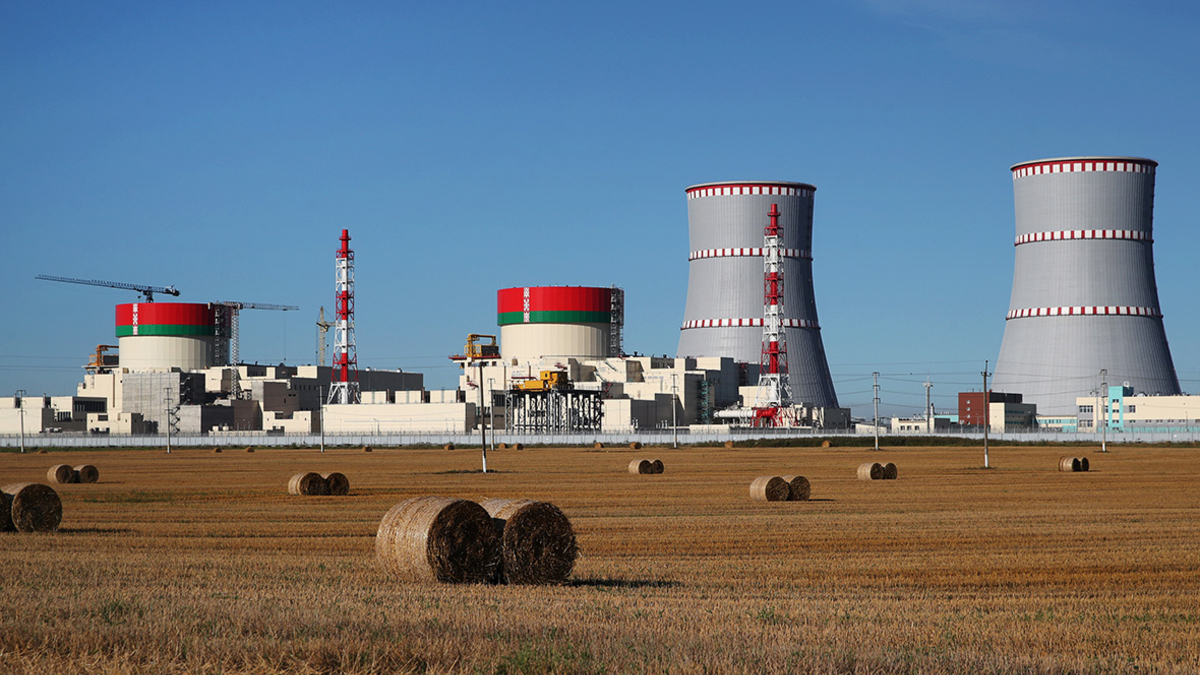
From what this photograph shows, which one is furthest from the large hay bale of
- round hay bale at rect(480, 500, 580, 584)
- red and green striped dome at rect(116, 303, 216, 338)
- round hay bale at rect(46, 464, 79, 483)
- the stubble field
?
red and green striped dome at rect(116, 303, 216, 338)

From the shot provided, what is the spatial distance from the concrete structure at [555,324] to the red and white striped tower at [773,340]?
13.6m

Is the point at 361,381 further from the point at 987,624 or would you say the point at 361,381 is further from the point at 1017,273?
the point at 987,624

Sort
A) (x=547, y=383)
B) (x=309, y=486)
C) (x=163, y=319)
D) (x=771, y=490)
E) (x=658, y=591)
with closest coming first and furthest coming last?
(x=658, y=591)
(x=771, y=490)
(x=309, y=486)
(x=547, y=383)
(x=163, y=319)

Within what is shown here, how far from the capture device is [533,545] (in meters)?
11.6

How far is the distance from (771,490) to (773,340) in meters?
55.1

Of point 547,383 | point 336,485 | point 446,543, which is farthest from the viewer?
point 547,383

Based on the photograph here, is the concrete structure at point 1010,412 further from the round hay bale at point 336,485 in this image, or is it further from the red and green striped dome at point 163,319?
the red and green striped dome at point 163,319

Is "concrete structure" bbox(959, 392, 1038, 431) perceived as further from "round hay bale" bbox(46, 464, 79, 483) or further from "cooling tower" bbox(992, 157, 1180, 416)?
"round hay bale" bbox(46, 464, 79, 483)

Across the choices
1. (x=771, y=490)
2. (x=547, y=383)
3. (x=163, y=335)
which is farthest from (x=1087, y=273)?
(x=163, y=335)

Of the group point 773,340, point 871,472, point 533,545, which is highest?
point 773,340

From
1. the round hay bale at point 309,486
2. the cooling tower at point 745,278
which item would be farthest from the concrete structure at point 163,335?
the round hay bale at point 309,486

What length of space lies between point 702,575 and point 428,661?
22.3 feet

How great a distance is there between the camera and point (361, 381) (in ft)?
347

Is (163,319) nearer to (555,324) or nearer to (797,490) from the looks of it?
(555,324)
